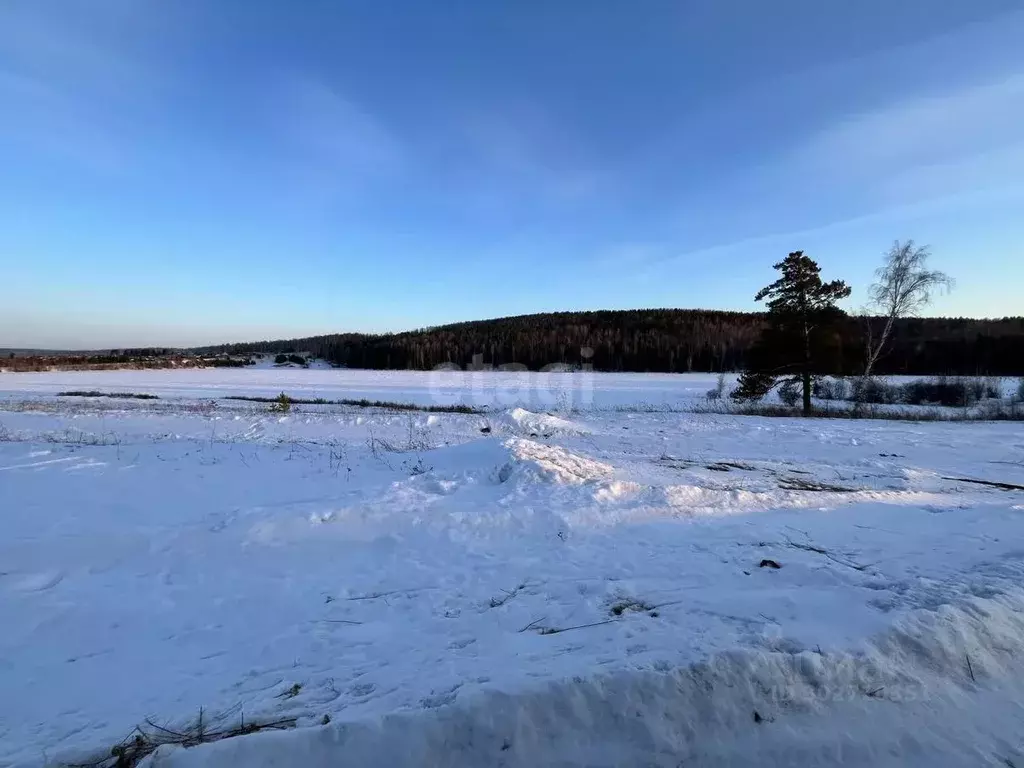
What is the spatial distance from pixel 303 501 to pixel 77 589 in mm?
2891

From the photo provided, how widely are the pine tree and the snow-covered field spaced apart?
14.2 meters

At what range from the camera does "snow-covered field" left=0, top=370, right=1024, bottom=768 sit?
304 cm

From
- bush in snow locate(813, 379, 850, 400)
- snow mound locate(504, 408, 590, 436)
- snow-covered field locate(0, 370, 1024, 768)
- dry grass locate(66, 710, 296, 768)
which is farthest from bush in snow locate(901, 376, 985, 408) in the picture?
dry grass locate(66, 710, 296, 768)

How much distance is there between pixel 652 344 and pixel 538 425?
74586mm

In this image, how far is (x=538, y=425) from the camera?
19094 millimetres

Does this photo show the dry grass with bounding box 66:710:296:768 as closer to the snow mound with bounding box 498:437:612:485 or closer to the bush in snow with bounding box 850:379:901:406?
the snow mound with bounding box 498:437:612:485

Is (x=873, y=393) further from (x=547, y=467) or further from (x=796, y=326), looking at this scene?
(x=547, y=467)

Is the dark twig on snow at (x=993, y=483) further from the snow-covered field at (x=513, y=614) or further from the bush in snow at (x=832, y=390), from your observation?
the bush in snow at (x=832, y=390)

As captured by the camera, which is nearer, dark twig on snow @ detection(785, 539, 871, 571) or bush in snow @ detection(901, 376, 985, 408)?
dark twig on snow @ detection(785, 539, 871, 571)

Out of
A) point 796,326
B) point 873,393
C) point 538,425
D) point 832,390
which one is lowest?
point 538,425

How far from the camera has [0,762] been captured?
113 inches

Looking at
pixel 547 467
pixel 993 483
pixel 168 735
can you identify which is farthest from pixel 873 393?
pixel 168 735

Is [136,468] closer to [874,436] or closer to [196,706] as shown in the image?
[196,706]

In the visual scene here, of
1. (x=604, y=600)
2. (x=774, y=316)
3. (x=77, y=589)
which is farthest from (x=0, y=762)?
(x=774, y=316)
